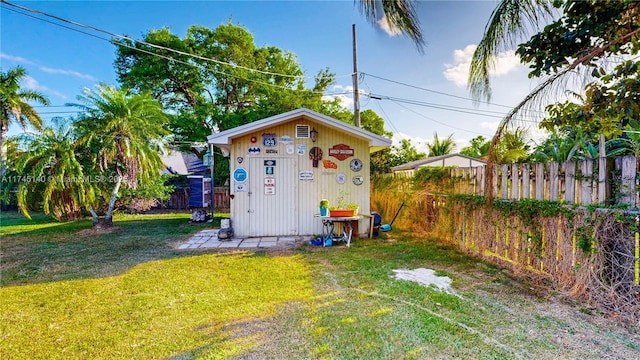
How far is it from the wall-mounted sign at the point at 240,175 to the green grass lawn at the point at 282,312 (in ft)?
6.61

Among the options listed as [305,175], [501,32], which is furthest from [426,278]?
[305,175]

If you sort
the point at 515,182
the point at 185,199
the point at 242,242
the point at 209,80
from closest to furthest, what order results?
the point at 515,182 < the point at 242,242 < the point at 185,199 < the point at 209,80

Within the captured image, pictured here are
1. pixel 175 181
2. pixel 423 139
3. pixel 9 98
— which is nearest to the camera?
pixel 9 98

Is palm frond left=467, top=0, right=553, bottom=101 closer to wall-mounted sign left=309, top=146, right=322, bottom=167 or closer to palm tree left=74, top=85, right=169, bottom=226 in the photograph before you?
wall-mounted sign left=309, top=146, right=322, bottom=167

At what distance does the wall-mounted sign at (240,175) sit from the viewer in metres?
6.55

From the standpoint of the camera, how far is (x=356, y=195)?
6.85 metres

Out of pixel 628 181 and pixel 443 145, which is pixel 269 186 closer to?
pixel 628 181

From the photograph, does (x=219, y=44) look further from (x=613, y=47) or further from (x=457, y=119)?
(x=613, y=47)

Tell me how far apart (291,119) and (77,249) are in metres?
5.06

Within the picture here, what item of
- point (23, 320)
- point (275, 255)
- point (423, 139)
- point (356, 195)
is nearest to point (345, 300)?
point (275, 255)

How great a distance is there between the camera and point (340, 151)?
267 inches

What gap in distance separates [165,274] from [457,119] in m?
16.5

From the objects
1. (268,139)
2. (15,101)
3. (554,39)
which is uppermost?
(15,101)

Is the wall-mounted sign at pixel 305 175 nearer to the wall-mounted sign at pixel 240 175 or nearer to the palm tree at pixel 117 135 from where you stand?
the wall-mounted sign at pixel 240 175
